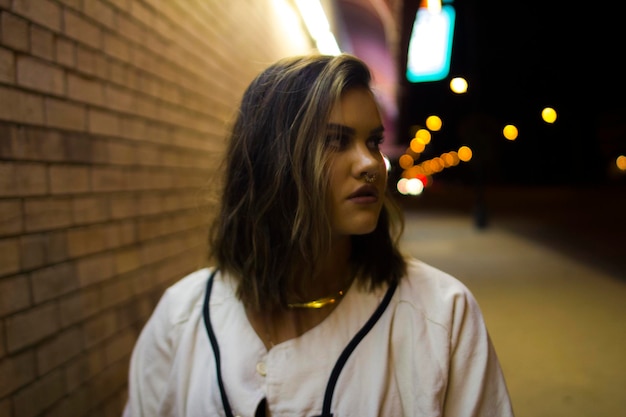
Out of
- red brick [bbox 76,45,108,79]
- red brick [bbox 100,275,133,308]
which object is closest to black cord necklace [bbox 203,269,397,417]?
red brick [bbox 100,275,133,308]

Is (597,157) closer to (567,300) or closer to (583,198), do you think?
(567,300)

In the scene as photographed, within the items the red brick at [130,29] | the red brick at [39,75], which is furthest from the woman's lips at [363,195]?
the red brick at [130,29]

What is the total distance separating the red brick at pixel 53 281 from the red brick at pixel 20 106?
1.85ft

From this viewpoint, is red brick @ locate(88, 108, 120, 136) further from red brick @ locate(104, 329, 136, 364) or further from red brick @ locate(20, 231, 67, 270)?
red brick @ locate(104, 329, 136, 364)

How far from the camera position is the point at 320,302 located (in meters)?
1.55

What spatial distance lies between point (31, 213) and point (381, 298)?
4.45 ft

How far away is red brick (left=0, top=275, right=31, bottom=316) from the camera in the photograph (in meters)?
1.84

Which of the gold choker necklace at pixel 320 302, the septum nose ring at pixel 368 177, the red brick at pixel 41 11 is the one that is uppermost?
the red brick at pixel 41 11

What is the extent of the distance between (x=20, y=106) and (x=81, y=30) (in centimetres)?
59

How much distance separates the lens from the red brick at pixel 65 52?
2.21 meters

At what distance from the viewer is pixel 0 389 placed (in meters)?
1.81

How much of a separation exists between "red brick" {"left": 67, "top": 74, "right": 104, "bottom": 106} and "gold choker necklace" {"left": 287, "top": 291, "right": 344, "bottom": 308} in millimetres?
1429

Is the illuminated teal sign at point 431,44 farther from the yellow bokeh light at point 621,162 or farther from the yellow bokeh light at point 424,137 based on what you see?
the yellow bokeh light at point 621,162

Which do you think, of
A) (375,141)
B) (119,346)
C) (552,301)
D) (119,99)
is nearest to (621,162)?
(375,141)
